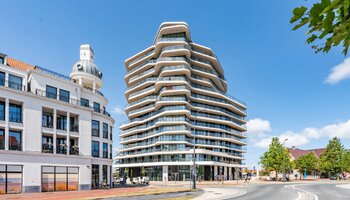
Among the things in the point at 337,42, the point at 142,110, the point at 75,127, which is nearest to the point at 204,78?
the point at 142,110

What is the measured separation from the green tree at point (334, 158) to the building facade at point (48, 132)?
64.7 m

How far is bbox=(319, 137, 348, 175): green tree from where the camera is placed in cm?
8525

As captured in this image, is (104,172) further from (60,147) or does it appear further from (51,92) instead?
(51,92)

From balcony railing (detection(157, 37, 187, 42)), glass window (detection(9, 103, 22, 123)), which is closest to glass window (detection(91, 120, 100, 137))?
glass window (detection(9, 103, 22, 123))

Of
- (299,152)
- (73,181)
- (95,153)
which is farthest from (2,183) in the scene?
(299,152)

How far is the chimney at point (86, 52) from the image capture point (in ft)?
185

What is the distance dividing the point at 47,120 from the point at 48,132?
72.8 inches

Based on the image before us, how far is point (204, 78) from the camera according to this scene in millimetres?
93875

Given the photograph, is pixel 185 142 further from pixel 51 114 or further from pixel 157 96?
pixel 51 114

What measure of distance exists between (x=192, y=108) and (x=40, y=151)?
2150 inches

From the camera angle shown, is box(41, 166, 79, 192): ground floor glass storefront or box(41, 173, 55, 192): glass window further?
box(41, 166, 79, 192): ground floor glass storefront

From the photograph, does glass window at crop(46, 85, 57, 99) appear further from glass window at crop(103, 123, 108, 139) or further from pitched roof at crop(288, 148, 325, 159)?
pitched roof at crop(288, 148, 325, 159)

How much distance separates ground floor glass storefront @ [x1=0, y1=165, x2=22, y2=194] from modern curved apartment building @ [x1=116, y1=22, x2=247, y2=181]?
158 feet

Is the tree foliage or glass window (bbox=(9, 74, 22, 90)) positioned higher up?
glass window (bbox=(9, 74, 22, 90))
